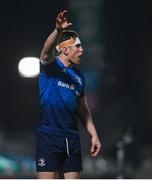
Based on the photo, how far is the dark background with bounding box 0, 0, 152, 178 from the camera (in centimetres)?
845

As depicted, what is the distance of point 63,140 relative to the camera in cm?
538

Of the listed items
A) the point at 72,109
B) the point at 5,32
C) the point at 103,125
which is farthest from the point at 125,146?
the point at 72,109

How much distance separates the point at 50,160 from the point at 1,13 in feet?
11.6

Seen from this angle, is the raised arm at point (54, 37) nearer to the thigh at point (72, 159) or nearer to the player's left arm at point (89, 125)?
the player's left arm at point (89, 125)

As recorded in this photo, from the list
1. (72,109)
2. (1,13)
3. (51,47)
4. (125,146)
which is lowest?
(125,146)

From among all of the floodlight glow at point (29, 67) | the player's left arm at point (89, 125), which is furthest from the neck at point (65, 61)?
the floodlight glow at point (29, 67)

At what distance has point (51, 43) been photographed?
5156 millimetres

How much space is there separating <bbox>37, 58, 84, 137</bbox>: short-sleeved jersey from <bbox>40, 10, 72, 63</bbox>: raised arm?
0.10m

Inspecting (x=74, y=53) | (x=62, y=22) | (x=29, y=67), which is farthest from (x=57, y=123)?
(x=29, y=67)

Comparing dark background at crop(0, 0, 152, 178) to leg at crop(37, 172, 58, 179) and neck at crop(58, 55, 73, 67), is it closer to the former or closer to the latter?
neck at crop(58, 55, 73, 67)

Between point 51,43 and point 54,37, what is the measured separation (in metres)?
0.06

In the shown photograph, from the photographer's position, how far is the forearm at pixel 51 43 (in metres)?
5.12

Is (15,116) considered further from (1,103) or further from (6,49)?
(6,49)

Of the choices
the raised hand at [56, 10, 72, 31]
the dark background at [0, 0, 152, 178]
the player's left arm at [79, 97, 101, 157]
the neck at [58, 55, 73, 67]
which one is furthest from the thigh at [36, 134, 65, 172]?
the dark background at [0, 0, 152, 178]
